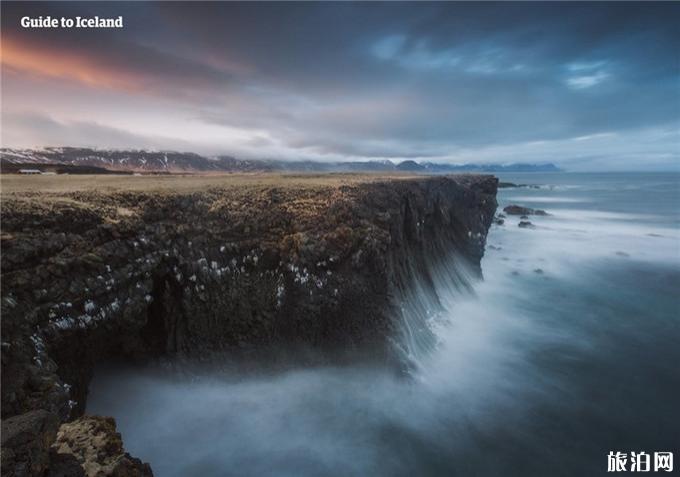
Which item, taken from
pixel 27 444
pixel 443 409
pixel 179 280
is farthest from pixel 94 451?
pixel 443 409

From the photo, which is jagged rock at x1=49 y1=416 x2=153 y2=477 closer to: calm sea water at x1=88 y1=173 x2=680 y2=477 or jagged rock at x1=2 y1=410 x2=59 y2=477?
jagged rock at x1=2 y1=410 x2=59 y2=477

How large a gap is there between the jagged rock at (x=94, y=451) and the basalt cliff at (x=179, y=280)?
47mm

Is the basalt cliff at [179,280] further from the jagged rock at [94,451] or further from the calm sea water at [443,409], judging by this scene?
the calm sea water at [443,409]

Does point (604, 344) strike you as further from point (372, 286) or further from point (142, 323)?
point (142, 323)

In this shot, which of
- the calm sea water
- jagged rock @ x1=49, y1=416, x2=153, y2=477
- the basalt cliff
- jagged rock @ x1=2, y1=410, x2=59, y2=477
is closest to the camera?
jagged rock @ x1=2, y1=410, x2=59, y2=477

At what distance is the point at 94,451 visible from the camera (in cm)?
913

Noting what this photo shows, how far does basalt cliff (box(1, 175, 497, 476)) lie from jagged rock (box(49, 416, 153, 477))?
0.05 metres

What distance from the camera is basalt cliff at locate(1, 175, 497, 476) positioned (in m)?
13.1

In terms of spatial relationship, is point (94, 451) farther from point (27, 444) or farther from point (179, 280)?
point (179, 280)

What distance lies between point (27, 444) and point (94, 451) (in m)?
2.18

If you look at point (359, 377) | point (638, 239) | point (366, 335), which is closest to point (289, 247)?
point (366, 335)

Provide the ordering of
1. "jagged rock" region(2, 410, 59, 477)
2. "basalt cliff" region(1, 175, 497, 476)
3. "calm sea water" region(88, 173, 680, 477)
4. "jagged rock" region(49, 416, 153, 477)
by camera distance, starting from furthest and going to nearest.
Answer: "calm sea water" region(88, 173, 680, 477), "basalt cliff" region(1, 175, 497, 476), "jagged rock" region(49, 416, 153, 477), "jagged rock" region(2, 410, 59, 477)

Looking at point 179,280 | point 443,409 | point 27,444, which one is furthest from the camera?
point 443,409

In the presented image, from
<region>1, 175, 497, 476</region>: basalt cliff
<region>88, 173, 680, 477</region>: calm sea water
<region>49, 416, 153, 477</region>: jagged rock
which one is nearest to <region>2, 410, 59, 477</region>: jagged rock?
<region>49, 416, 153, 477</region>: jagged rock
